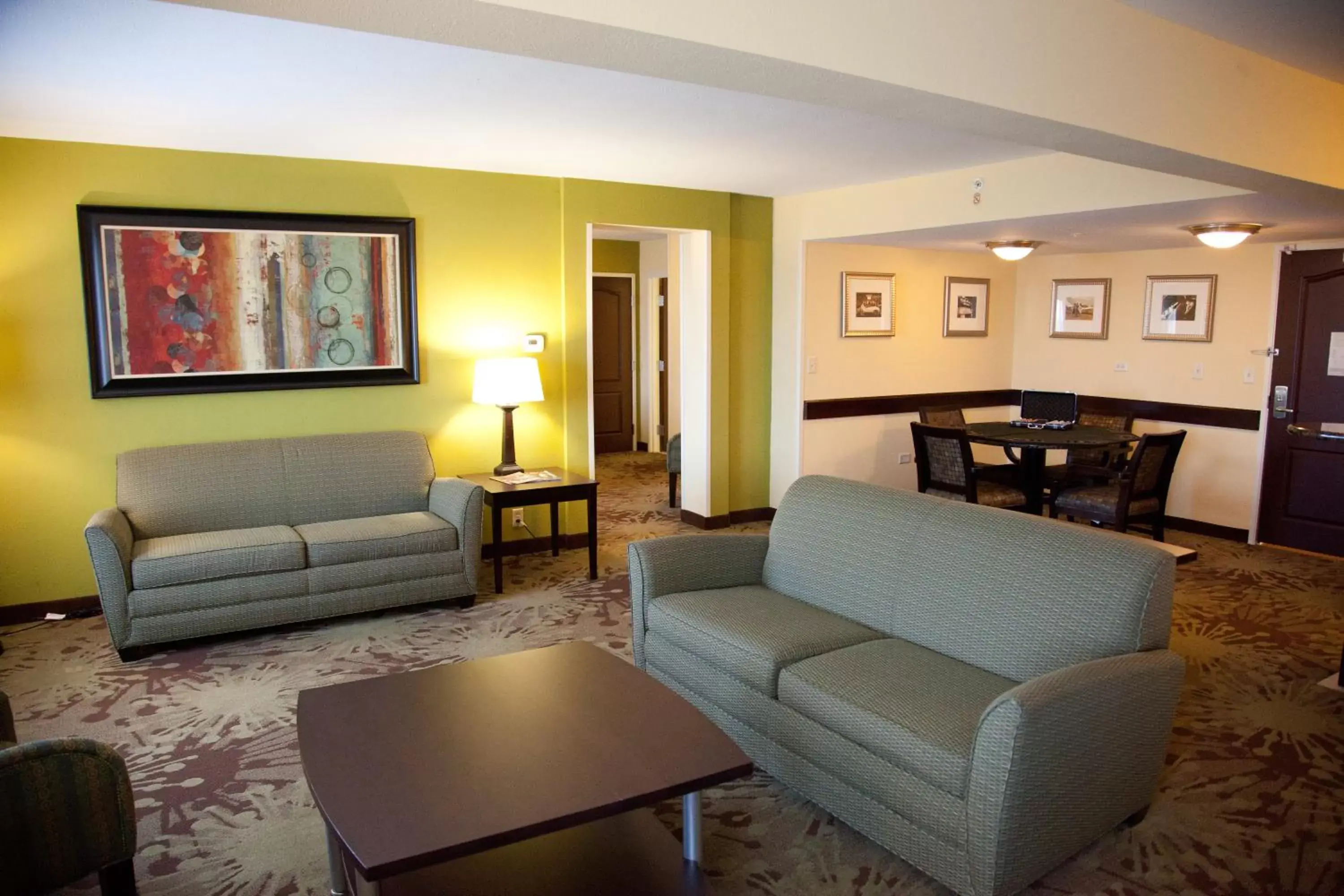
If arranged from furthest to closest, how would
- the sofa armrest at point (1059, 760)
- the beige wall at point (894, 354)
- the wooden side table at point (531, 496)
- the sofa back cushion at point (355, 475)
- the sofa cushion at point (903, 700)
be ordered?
the beige wall at point (894, 354) → the wooden side table at point (531, 496) → the sofa back cushion at point (355, 475) → the sofa cushion at point (903, 700) → the sofa armrest at point (1059, 760)

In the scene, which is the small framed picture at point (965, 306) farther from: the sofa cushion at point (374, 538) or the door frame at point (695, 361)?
the sofa cushion at point (374, 538)

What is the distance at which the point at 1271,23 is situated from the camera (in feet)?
8.98

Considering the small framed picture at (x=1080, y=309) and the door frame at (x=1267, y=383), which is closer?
the door frame at (x=1267, y=383)

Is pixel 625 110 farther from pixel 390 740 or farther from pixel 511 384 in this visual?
pixel 390 740

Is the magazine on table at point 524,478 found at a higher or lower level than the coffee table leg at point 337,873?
higher

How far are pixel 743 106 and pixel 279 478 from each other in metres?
3.09

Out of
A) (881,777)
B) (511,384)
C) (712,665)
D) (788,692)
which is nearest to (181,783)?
(712,665)

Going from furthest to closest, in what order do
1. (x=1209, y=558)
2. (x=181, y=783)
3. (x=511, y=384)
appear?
(x=1209, y=558), (x=511, y=384), (x=181, y=783)

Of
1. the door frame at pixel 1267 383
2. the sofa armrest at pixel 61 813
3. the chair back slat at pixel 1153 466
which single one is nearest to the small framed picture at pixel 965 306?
the door frame at pixel 1267 383

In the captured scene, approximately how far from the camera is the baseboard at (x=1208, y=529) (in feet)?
21.3

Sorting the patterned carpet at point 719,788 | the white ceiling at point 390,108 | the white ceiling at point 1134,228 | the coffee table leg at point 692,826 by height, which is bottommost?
the patterned carpet at point 719,788

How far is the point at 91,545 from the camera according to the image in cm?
407

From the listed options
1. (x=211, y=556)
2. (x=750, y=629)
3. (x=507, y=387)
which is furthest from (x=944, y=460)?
(x=211, y=556)

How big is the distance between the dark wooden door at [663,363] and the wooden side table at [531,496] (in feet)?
14.0
